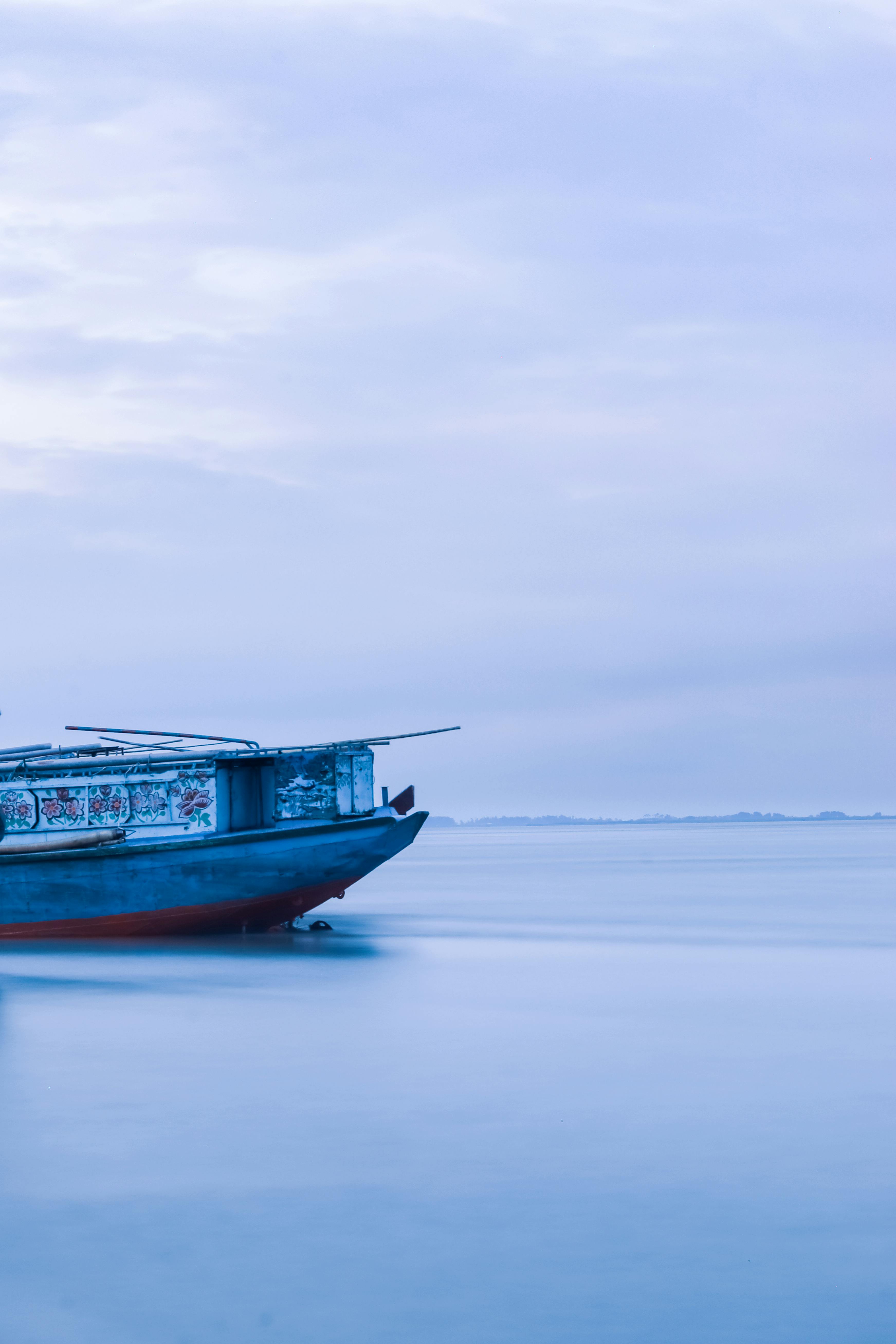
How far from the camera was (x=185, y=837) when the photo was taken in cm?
3038

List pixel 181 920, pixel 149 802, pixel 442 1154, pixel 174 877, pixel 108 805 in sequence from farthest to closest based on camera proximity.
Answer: pixel 108 805, pixel 149 802, pixel 181 920, pixel 174 877, pixel 442 1154

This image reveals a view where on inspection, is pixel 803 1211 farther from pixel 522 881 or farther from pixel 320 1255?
pixel 522 881

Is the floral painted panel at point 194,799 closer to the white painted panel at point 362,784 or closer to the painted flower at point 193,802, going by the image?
the painted flower at point 193,802

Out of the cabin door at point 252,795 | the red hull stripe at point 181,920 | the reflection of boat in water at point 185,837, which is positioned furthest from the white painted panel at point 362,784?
the cabin door at point 252,795

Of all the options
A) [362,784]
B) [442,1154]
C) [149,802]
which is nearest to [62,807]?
[149,802]

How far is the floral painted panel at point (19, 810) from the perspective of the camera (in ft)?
102

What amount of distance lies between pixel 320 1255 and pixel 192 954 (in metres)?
20.0

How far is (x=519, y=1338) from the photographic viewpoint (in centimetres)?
795

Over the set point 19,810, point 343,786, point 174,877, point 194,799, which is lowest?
point 174,877

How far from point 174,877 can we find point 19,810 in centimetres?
395

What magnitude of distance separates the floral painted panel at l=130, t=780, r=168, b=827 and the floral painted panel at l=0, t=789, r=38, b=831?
7.29 feet

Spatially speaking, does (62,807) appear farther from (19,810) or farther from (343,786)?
(343,786)

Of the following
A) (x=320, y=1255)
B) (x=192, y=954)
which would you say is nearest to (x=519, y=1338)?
(x=320, y=1255)

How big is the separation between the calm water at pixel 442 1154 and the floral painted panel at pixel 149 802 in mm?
3503
